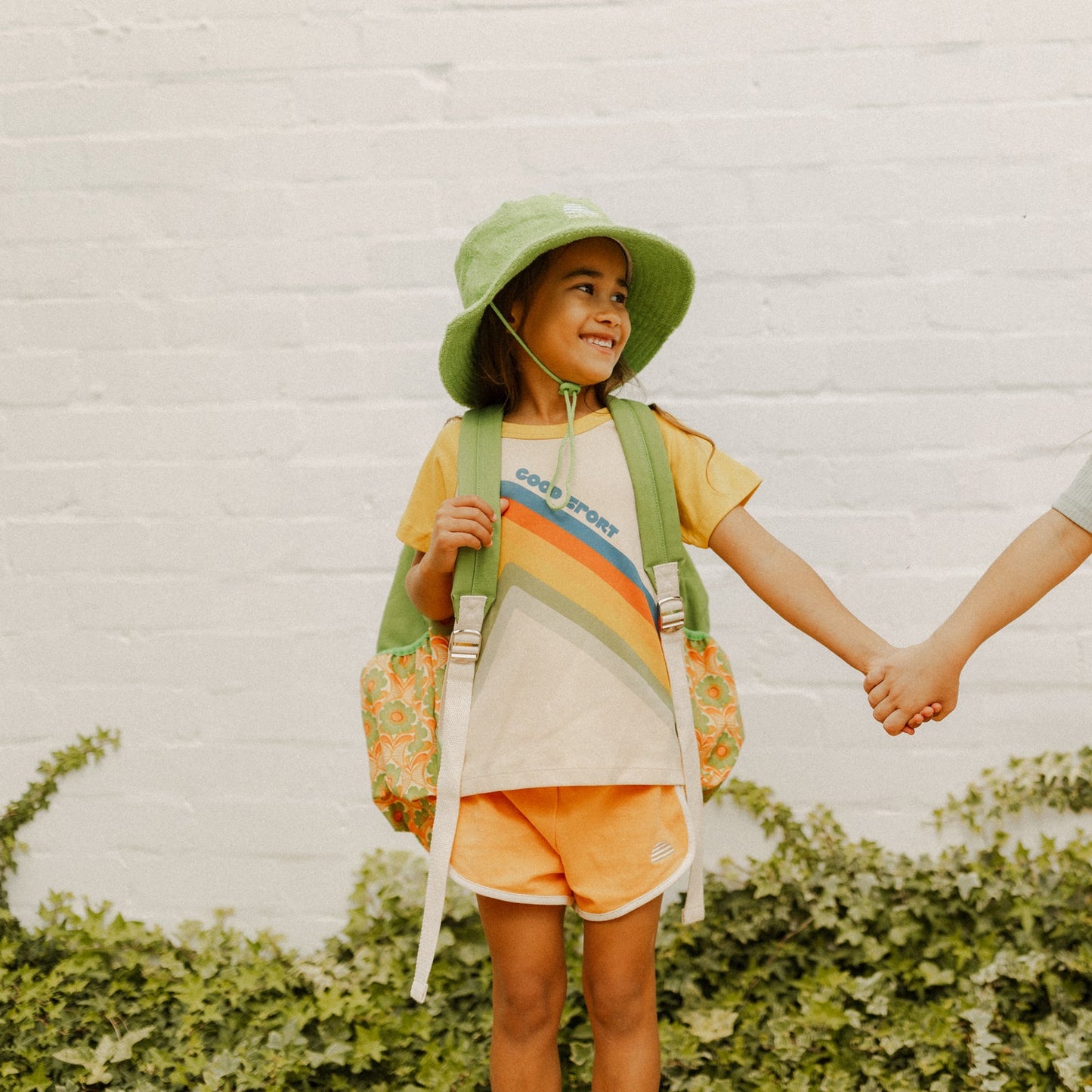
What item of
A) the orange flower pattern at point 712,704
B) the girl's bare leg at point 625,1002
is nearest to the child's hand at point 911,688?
the orange flower pattern at point 712,704

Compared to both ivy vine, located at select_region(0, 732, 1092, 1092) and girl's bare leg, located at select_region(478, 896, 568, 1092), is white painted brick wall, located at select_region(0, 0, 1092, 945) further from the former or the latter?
girl's bare leg, located at select_region(478, 896, 568, 1092)

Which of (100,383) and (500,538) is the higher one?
(100,383)

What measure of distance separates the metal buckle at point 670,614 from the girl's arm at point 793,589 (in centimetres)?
12

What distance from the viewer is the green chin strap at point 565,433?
1538mm

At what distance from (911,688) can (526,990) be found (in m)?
0.72

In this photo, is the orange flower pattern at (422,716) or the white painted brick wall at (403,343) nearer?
→ the orange flower pattern at (422,716)

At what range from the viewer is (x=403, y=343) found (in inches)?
87.8

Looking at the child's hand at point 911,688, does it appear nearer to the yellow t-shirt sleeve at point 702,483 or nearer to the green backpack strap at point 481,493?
the yellow t-shirt sleeve at point 702,483

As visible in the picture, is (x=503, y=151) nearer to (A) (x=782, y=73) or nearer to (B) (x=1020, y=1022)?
(A) (x=782, y=73)

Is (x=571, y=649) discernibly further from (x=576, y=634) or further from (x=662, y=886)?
(x=662, y=886)

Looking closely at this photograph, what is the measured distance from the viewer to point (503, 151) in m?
2.17

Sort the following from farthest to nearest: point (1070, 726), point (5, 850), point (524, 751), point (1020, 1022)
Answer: point (5, 850) < point (1070, 726) < point (1020, 1022) < point (524, 751)

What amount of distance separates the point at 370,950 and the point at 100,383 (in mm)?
1338

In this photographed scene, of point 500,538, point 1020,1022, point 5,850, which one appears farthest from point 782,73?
point 5,850
